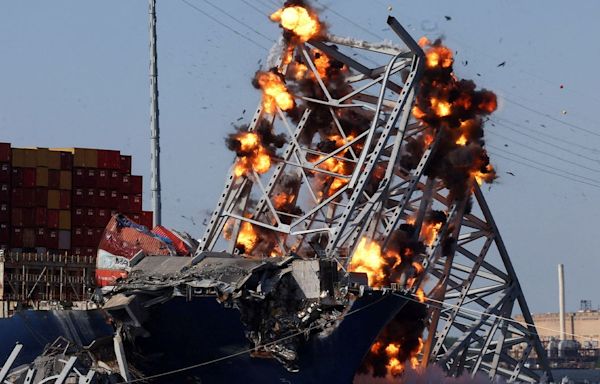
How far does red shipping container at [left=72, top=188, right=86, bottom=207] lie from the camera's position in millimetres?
93500

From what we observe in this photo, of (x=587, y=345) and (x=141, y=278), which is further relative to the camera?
(x=587, y=345)

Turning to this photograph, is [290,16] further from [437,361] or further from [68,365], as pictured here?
[68,365]

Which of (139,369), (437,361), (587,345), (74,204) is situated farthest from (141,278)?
(587,345)

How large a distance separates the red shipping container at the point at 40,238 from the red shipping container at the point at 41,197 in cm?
162

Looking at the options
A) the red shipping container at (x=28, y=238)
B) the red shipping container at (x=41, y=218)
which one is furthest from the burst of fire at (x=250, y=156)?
the red shipping container at (x=28, y=238)

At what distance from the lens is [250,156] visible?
238 ft

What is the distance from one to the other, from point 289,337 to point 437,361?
16385 millimetres

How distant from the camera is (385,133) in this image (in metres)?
68.2

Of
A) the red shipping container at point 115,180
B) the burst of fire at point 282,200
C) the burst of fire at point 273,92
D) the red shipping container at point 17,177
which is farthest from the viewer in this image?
the red shipping container at point 115,180

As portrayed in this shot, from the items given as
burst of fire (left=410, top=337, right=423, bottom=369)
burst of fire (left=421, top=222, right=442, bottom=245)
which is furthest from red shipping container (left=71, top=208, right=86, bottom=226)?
burst of fire (left=410, top=337, right=423, bottom=369)

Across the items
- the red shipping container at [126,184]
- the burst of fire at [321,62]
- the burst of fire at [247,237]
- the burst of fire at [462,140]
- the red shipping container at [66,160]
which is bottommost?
the burst of fire at [247,237]

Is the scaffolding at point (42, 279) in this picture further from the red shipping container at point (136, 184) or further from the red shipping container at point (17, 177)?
the red shipping container at point (136, 184)

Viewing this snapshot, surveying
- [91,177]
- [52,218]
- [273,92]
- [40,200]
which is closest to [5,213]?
[40,200]

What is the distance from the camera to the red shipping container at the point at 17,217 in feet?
301
